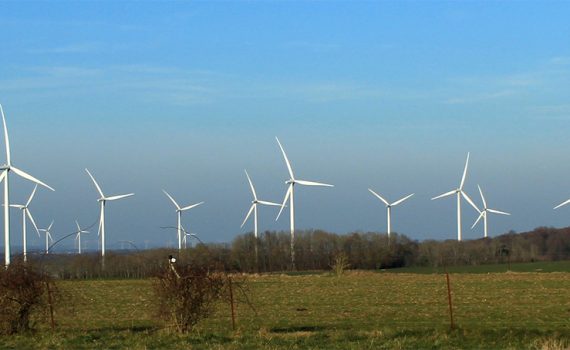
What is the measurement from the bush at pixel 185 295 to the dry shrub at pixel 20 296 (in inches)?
122

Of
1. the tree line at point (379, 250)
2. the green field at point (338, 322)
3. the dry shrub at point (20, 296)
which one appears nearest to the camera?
the green field at point (338, 322)

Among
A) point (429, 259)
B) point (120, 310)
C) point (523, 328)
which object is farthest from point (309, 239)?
point (523, 328)

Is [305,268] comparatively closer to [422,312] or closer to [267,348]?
[422,312]

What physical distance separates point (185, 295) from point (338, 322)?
279 inches

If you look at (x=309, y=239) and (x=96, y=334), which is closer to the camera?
(x=96, y=334)

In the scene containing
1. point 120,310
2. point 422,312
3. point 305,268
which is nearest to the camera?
point 422,312

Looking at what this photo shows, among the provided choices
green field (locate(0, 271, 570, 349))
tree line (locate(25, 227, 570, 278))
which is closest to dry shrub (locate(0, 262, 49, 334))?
green field (locate(0, 271, 570, 349))

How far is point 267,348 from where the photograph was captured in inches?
798

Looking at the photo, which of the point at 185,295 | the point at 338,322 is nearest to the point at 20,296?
the point at 185,295

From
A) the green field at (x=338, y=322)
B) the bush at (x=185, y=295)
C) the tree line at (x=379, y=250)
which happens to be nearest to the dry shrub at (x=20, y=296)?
the green field at (x=338, y=322)

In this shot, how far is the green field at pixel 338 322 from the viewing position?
21.8 meters

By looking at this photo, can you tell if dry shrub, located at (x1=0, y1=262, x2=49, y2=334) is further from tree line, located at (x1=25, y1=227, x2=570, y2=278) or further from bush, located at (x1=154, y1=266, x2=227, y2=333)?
tree line, located at (x1=25, y1=227, x2=570, y2=278)

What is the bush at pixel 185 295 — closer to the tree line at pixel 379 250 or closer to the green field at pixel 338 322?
the green field at pixel 338 322

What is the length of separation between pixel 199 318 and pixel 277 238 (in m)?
98.1
